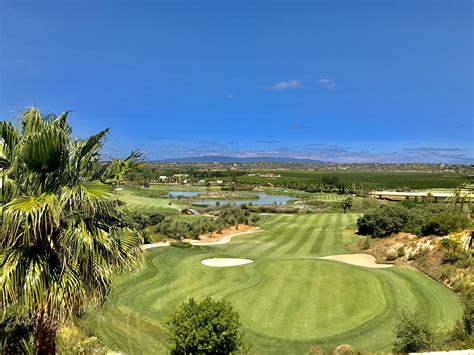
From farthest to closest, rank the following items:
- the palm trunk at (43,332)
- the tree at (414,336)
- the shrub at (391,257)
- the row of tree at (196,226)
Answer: the row of tree at (196,226)
the shrub at (391,257)
the tree at (414,336)
the palm trunk at (43,332)

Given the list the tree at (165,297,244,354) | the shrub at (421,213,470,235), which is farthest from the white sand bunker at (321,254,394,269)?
the tree at (165,297,244,354)

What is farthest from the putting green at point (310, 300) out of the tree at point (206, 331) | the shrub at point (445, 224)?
the shrub at point (445, 224)

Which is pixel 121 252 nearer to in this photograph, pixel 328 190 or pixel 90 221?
pixel 90 221

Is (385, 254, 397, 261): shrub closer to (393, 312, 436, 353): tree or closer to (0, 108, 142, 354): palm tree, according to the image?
(393, 312, 436, 353): tree

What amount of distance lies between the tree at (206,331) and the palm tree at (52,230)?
5.06 meters

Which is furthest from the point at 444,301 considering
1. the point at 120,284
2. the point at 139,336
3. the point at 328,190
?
the point at 328,190

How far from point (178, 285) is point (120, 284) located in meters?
3.48

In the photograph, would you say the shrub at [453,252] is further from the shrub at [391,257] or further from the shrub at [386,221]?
the shrub at [386,221]

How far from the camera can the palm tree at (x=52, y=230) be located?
5.65 meters

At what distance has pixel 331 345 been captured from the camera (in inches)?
587

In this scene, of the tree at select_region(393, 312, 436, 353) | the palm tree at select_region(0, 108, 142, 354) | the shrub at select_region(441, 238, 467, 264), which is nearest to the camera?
the palm tree at select_region(0, 108, 142, 354)

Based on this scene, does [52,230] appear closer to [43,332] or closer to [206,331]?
[43,332]

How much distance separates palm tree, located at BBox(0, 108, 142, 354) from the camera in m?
5.65

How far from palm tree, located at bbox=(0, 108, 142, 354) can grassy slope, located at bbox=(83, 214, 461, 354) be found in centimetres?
968
